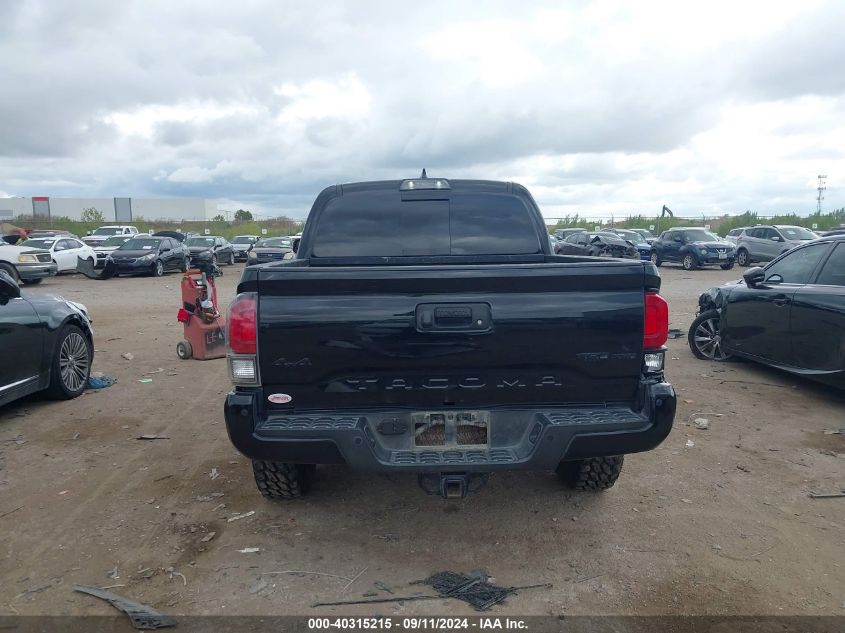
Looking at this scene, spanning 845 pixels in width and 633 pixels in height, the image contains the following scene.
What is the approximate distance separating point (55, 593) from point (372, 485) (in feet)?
6.41

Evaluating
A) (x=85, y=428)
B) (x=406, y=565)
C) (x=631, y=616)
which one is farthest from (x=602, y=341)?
(x=85, y=428)

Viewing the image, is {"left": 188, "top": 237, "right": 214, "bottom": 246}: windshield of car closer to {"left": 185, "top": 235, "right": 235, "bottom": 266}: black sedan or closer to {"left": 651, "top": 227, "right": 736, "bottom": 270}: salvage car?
{"left": 185, "top": 235, "right": 235, "bottom": 266}: black sedan

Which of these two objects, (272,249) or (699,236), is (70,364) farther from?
(699,236)

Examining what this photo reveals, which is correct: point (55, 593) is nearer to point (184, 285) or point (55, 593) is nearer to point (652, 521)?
point (652, 521)

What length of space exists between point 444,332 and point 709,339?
631 centimetres

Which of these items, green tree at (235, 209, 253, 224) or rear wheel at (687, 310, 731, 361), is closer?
rear wheel at (687, 310, 731, 361)

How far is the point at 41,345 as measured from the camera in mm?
5898

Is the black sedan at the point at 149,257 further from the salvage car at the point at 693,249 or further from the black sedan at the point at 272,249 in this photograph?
the salvage car at the point at 693,249

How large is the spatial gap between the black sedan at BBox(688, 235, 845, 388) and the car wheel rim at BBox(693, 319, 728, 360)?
0.14 metres

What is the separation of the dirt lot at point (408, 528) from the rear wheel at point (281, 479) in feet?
0.39

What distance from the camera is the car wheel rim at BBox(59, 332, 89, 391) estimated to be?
20.7 feet

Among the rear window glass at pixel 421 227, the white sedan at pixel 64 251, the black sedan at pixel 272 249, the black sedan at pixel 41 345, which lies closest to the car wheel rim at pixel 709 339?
the rear window glass at pixel 421 227

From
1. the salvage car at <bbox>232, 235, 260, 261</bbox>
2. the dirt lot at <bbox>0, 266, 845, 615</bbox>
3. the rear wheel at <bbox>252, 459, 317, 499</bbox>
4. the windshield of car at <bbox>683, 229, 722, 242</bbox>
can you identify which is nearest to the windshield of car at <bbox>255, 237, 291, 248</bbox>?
the salvage car at <bbox>232, 235, 260, 261</bbox>

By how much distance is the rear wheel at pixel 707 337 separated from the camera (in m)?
8.14
